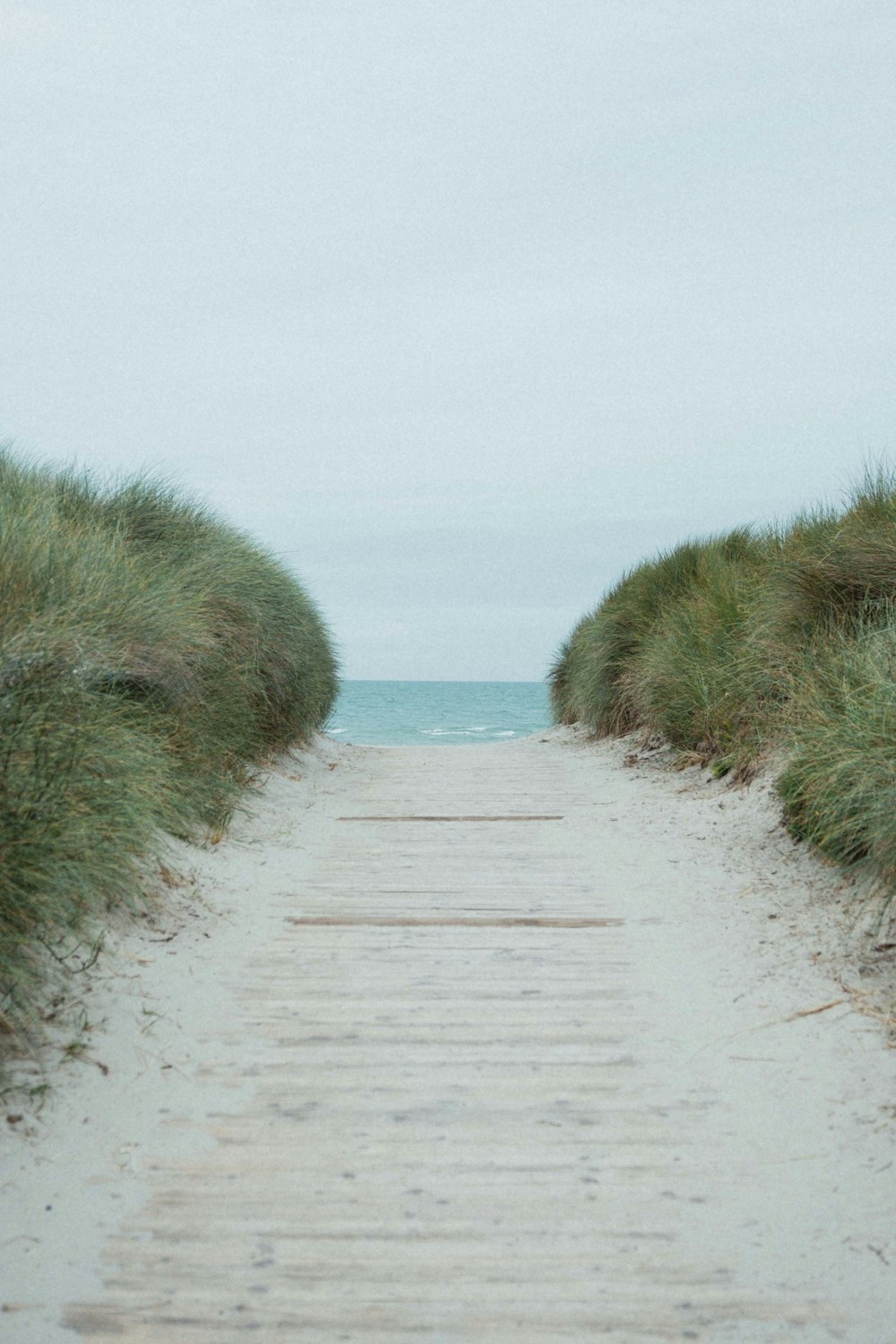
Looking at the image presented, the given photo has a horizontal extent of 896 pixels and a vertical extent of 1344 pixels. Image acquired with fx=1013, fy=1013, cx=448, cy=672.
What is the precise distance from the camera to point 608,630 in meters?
10.2

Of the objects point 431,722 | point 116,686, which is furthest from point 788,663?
point 431,722

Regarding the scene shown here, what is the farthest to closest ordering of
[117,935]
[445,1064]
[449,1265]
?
[117,935], [445,1064], [449,1265]

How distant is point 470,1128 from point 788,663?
4238 mm

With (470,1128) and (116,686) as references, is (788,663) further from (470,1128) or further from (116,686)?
(470,1128)

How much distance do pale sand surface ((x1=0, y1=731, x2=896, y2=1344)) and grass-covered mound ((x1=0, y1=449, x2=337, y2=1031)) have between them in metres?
0.41

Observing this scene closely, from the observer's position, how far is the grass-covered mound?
2932mm

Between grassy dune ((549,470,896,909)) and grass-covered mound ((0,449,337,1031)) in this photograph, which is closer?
grass-covered mound ((0,449,337,1031))

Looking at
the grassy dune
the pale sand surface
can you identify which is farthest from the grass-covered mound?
the grassy dune

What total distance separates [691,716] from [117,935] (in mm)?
5161

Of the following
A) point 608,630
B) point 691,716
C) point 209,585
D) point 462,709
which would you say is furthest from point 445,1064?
point 462,709

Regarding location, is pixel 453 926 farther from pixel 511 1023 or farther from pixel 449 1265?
pixel 449 1265

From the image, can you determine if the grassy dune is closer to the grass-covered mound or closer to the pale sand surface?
the pale sand surface

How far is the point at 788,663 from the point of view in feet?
20.1

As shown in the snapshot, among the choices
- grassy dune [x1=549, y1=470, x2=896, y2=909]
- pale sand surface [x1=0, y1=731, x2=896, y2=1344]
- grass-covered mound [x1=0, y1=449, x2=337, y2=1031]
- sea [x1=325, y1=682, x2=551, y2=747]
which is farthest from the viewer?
sea [x1=325, y1=682, x2=551, y2=747]
